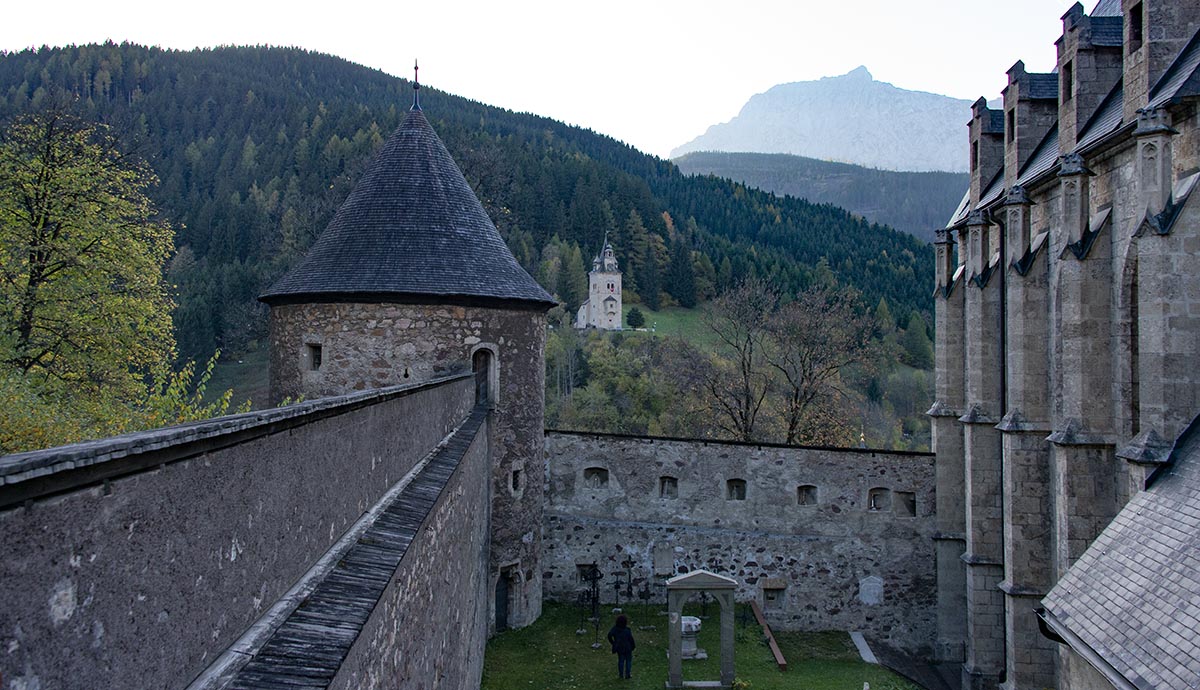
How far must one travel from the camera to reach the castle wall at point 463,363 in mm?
14891

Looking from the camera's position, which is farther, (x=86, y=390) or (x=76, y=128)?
(x=76, y=128)

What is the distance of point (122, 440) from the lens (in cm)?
252

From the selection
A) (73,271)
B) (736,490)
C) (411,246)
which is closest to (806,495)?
(736,490)

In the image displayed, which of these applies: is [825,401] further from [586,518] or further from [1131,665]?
[1131,665]

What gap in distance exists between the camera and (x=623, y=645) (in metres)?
15.4

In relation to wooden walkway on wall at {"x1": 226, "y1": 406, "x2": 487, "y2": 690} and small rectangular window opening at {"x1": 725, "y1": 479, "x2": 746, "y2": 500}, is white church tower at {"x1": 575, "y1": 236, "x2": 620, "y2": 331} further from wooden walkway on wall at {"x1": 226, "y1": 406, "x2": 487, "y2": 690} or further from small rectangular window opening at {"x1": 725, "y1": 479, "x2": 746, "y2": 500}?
wooden walkway on wall at {"x1": 226, "y1": 406, "x2": 487, "y2": 690}

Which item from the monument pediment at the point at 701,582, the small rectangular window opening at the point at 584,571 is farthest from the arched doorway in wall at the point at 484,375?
the small rectangular window opening at the point at 584,571

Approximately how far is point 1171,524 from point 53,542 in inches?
413

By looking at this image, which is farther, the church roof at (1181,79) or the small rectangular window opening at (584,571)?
the small rectangular window opening at (584,571)

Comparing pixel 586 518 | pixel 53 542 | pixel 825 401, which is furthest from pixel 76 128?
pixel 825 401

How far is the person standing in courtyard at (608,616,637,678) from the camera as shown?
15.4 meters

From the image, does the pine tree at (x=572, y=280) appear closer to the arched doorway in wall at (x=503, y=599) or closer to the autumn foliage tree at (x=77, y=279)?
the autumn foliage tree at (x=77, y=279)

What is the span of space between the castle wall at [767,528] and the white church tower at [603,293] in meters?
60.1

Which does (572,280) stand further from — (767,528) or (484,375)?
(484,375)
